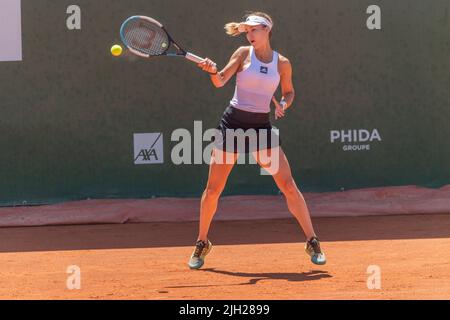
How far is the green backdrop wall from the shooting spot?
855 cm

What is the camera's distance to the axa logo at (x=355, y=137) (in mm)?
8617

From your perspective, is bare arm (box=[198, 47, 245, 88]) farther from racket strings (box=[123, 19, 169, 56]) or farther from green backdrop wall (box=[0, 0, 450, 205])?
green backdrop wall (box=[0, 0, 450, 205])

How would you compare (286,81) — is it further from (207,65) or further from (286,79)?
(207,65)

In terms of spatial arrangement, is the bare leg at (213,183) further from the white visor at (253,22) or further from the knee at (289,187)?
the white visor at (253,22)

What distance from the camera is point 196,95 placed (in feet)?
28.2

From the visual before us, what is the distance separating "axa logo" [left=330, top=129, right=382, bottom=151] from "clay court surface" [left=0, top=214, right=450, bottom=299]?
2.83 feet

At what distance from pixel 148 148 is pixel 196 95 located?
703mm

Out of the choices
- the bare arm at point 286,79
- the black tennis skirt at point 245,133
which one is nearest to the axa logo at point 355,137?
the bare arm at point 286,79

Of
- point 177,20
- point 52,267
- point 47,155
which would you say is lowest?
point 52,267

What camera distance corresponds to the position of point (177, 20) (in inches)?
336

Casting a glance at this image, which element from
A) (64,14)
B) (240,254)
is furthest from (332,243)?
(64,14)

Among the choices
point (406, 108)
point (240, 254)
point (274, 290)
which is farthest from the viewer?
point (406, 108)

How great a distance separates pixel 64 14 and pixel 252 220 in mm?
2720

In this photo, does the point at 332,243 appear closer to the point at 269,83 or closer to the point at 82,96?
the point at 269,83
